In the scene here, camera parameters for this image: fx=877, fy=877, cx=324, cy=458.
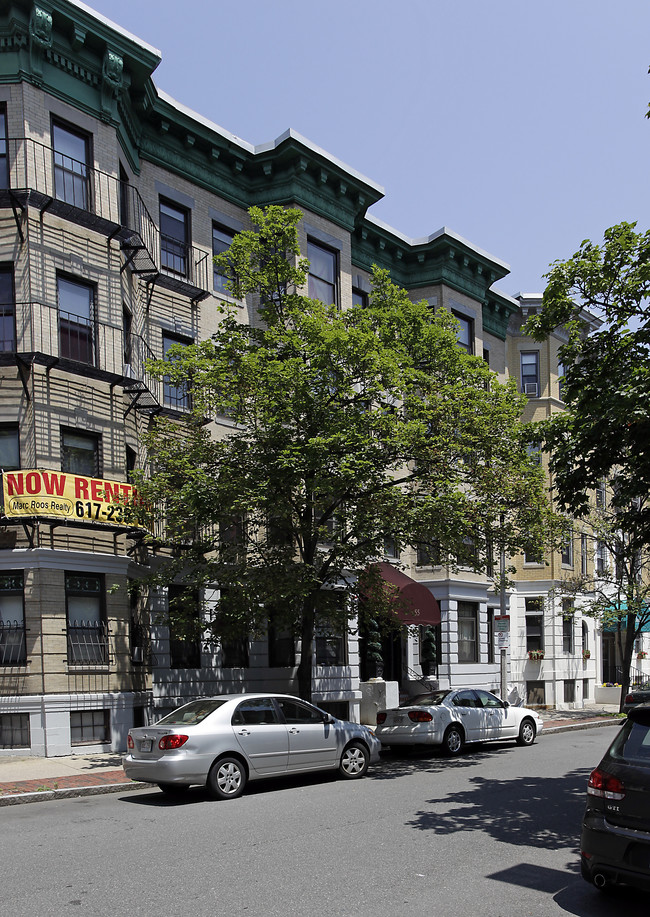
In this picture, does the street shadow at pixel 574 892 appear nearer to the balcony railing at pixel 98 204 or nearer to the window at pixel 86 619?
the window at pixel 86 619

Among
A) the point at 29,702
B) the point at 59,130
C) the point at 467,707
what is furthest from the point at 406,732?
the point at 59,130

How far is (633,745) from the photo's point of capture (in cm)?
703

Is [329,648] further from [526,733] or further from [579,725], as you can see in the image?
[579,725]

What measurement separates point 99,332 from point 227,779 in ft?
36.1

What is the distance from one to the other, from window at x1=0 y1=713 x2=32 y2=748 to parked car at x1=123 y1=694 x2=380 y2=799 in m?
5.18

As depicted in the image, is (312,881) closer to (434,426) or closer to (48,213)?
(434,426)

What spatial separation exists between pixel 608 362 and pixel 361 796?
23.1ft

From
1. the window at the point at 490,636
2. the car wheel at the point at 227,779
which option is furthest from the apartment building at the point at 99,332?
the window at the point at 490,636

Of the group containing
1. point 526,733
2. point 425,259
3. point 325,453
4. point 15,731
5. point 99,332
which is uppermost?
point 425,259

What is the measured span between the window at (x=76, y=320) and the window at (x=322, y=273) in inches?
295

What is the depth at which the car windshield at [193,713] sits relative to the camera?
41.9 ft

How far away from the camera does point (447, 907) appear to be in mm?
6910

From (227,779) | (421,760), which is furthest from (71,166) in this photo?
(421,760)

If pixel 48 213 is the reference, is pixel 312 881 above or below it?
below
